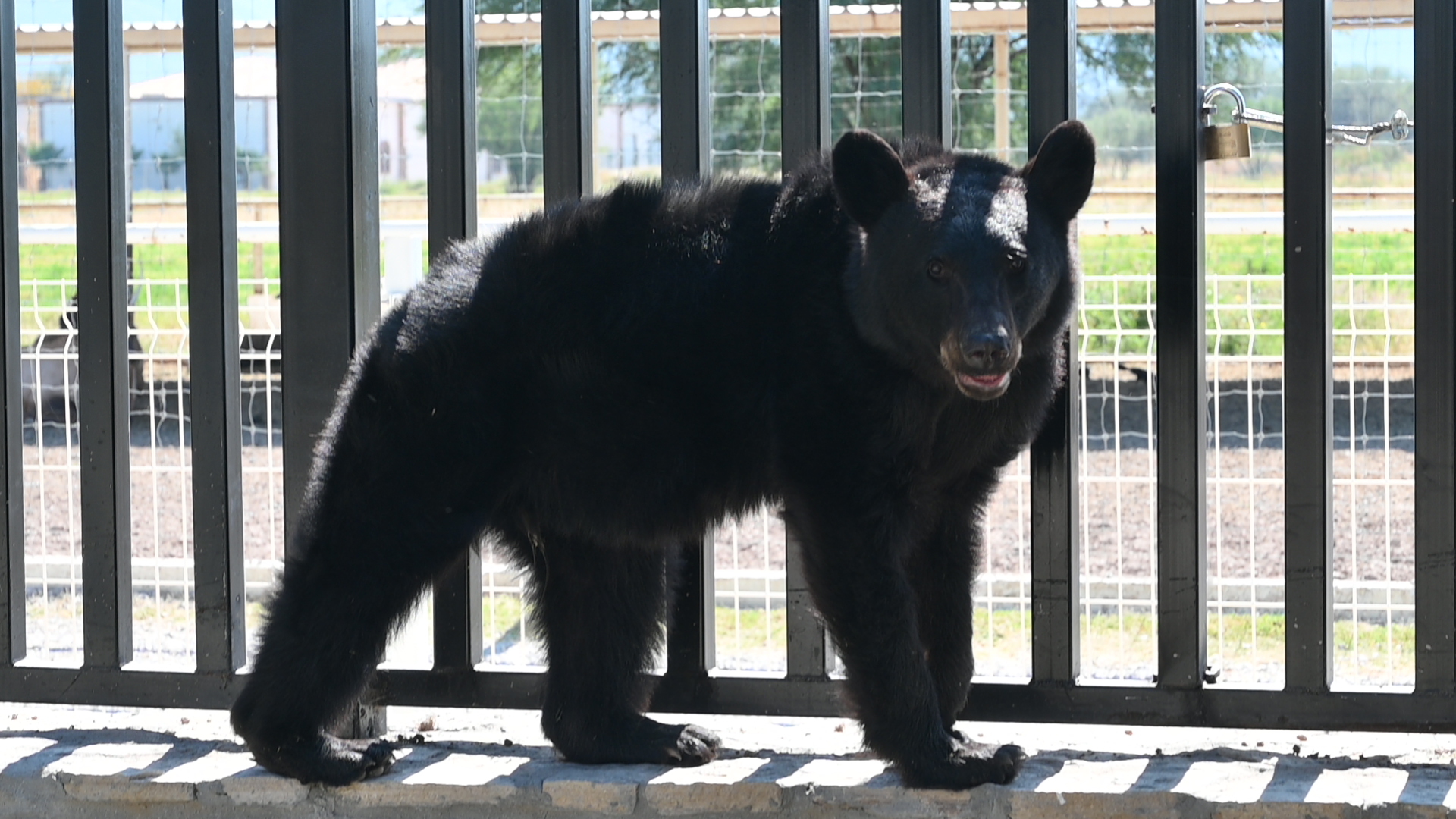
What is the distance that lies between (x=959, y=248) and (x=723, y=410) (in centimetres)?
77

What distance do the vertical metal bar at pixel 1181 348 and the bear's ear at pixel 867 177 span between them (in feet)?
2.70

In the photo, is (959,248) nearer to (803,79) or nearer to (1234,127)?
(803,79)

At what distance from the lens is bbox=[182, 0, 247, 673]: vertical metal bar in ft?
15.1

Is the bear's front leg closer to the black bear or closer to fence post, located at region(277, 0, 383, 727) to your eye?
the black bear

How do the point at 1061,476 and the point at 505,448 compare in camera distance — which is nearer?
the point at 505,448

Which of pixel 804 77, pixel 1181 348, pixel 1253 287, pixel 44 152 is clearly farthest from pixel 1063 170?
pixel 44 152

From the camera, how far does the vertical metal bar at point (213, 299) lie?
461cm

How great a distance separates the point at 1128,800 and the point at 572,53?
264 centimetres

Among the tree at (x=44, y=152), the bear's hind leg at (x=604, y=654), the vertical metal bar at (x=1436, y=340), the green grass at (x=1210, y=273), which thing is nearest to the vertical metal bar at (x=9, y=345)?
the bear's hind leg at (x=604, y=654)

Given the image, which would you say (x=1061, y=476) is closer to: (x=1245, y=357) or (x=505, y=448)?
(x=505, y=448)

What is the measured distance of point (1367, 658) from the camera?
678 cm

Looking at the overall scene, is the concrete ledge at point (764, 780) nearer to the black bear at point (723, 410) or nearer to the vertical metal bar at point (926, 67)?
the black bear at point (723, 410)

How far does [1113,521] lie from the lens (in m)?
9.27

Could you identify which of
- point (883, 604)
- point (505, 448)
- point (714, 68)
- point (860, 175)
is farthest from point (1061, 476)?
point (714, 68)
